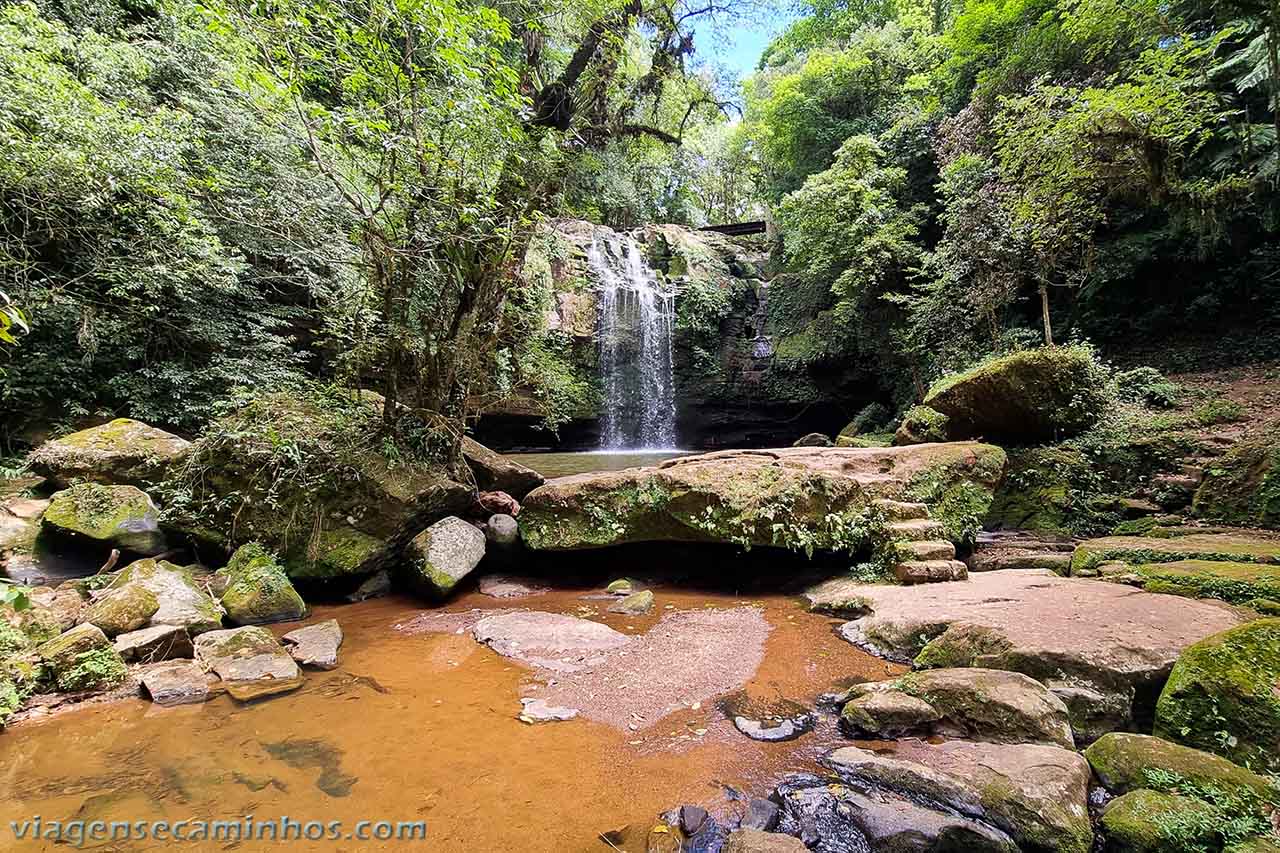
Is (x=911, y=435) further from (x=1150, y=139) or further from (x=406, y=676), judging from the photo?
(x=406, y=676)

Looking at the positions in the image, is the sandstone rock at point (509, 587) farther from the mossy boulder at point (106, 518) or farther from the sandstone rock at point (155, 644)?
the mossy boulder at point (106, 518)

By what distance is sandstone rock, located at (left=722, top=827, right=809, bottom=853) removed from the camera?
5.96ft

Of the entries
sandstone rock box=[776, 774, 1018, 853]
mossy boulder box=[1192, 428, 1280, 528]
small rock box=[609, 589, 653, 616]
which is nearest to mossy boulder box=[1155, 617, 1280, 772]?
sandstone rock box=[776, 774, 1018, 853]

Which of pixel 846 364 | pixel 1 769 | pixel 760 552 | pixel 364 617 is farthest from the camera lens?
Result: pixel 846 364

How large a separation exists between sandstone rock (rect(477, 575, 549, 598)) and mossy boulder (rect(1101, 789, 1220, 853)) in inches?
181

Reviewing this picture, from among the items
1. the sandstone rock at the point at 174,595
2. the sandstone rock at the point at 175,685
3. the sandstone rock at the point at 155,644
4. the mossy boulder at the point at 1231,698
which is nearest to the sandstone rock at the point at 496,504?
the sandstone rock at the point at 174,595

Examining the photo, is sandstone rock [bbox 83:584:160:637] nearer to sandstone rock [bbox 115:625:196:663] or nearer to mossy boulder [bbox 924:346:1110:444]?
sandstone rock [bbox 115:625:196:663]

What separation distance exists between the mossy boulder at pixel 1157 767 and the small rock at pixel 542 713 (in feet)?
8.13

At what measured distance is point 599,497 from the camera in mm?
5504

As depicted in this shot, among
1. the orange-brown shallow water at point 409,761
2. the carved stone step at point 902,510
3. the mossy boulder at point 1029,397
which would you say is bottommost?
the orange-brown shallow water at point 409,761

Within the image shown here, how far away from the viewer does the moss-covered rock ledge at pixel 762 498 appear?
5074 millimetres

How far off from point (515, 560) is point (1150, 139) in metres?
10.4

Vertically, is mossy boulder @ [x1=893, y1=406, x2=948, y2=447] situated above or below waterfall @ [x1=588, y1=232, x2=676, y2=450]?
below

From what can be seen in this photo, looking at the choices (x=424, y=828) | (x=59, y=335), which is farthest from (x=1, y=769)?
(x=59, y=335)
